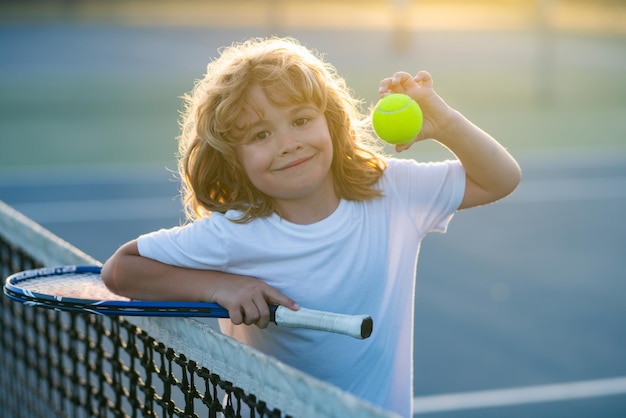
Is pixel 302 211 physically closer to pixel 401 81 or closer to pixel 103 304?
pixel 401 81

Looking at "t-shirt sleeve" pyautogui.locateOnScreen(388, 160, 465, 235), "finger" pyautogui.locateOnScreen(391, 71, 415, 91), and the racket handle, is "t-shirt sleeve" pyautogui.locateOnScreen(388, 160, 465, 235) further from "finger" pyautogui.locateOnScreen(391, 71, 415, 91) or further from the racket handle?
the racket handle

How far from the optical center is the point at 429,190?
95.7 inches

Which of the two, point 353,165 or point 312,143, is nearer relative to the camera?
point 312,143

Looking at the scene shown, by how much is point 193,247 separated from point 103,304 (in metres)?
0.25

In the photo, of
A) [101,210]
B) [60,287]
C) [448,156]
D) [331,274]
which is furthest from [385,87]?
[448,156]

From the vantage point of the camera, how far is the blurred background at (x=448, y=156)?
5.45 metres

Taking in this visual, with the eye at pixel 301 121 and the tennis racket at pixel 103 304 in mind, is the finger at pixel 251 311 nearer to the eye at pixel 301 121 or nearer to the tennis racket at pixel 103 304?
the tennis racket at pixel 103 304

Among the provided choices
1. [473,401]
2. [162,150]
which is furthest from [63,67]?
[473,401]

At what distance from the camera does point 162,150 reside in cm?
1217

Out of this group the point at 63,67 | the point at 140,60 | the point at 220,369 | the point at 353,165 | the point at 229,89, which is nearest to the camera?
the point at 220,369

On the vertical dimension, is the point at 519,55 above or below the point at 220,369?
above

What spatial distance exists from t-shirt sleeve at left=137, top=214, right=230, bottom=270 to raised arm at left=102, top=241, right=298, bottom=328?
0.02 meters

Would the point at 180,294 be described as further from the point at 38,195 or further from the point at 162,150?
the point at 162,150

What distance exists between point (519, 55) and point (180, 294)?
69.1 ft
